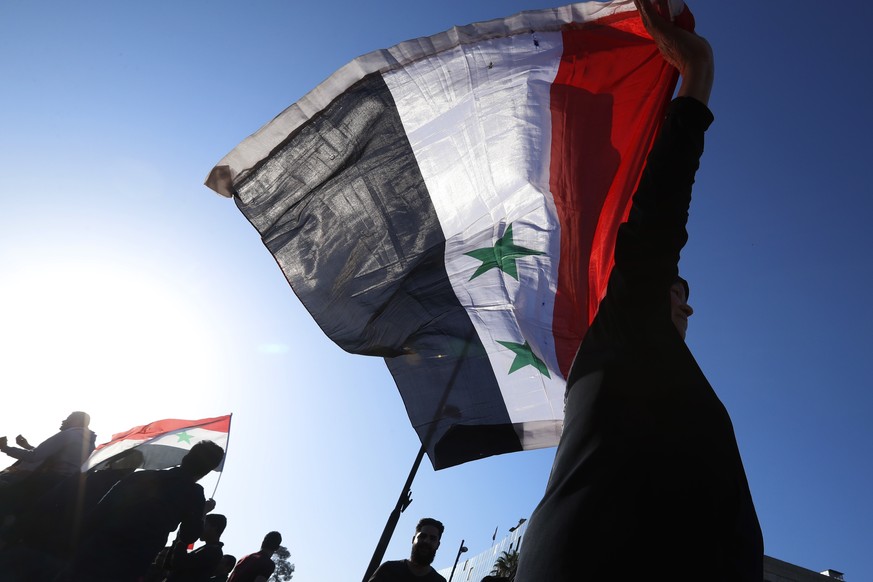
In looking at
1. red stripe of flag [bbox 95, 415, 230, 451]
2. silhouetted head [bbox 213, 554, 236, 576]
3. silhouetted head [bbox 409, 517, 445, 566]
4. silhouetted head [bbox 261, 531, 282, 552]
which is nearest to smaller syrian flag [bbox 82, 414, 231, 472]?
red stripe of flag [bbox 95, 415, 230, 451]

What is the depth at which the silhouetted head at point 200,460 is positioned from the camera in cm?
428

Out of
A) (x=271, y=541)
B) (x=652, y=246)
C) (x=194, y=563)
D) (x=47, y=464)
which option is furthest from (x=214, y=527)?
(x=652, y=246)

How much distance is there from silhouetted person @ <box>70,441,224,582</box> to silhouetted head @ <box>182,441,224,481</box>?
0.02m

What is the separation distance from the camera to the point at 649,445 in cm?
127

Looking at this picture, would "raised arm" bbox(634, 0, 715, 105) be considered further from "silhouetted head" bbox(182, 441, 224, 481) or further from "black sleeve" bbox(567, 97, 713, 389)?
"silhouetted head" bbox(182, 441, 224, 481)

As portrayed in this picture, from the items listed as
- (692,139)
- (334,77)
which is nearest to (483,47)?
(334,77)

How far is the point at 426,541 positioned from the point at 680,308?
4.74m

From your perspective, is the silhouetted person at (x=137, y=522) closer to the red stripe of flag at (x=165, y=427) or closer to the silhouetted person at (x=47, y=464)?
the silhouetted person at (x=47, y=464)

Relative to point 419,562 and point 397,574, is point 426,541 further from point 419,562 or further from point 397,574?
point 397,574

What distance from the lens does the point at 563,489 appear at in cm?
129

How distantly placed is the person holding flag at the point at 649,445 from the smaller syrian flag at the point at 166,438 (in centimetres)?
899

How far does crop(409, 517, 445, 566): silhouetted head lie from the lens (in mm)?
5828

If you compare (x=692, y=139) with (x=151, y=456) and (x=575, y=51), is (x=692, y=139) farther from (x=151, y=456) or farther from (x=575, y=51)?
(x=151, y=456)

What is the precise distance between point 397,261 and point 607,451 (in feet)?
10.8
